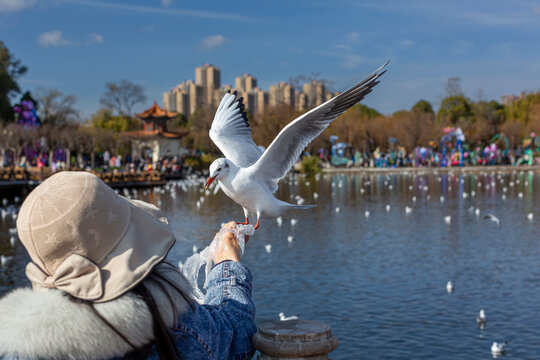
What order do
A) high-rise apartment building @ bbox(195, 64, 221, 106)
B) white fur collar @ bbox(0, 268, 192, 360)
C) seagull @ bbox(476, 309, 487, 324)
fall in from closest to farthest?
white fur collar @ bbox(0, 268, 192, 360), seagull @ bbox(476, 309, 487, 324), high-rise apartment building @ bbox(195, 64, 221, 106)

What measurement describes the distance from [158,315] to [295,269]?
1048 cm

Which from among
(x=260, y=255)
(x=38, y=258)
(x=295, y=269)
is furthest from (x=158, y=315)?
(x=260, y=255)

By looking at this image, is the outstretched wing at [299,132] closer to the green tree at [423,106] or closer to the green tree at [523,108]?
the green tree at [523,108]

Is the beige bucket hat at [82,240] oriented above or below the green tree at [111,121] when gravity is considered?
below

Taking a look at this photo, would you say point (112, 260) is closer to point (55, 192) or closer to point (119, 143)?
point (55, 192)

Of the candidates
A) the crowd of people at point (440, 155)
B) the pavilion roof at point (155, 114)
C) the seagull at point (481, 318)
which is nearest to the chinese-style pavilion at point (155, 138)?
the pavilion roof at point (155, 114)

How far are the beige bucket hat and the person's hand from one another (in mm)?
613

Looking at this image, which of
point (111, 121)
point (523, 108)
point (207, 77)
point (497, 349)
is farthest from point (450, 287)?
point (207, 77)

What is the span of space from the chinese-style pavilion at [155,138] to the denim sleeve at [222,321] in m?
49.4

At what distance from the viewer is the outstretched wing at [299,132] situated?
3.35m

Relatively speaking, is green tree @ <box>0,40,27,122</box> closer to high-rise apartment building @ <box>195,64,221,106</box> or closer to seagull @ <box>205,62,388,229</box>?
seagull @ <box>205,62,388,229</box>

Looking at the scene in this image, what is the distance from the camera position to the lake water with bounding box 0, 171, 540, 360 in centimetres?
816

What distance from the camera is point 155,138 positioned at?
169 ft

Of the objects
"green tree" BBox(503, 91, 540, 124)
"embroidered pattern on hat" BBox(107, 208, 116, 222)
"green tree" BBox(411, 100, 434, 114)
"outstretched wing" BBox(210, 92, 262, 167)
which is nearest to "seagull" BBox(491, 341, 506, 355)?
"outstretched wing" BBox(210, 92, 262, 167)
